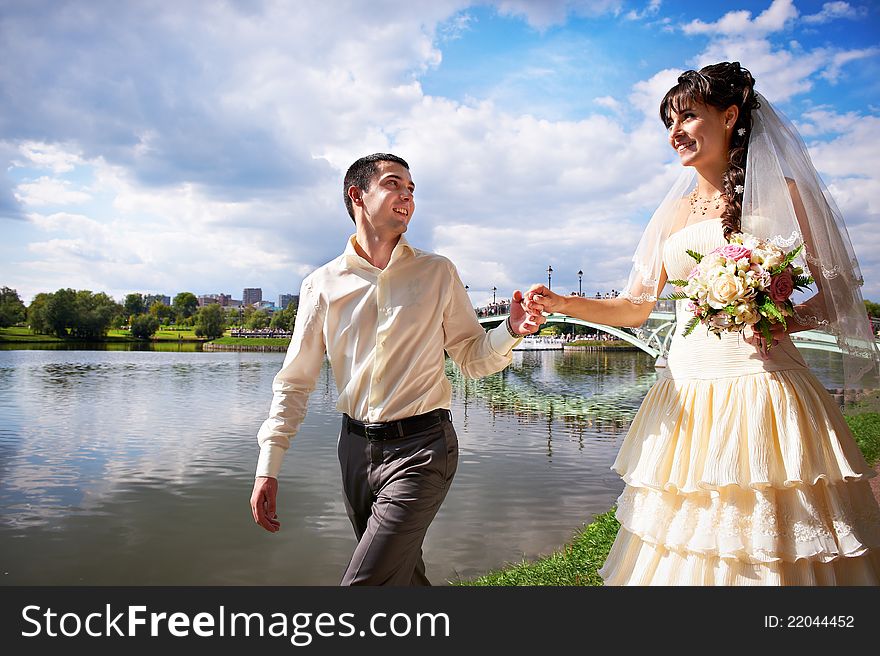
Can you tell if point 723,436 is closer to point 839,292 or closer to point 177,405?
point 839,292

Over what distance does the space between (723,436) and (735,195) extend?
90 centimetres

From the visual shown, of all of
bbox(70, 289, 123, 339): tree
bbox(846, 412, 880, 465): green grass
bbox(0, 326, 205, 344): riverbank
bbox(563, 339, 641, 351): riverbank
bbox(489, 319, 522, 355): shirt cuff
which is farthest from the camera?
bbox(563, 339, 641, 351): riverbank

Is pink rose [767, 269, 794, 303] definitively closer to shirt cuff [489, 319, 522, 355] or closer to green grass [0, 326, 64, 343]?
shirt cuff [489, 319, 522, 355]

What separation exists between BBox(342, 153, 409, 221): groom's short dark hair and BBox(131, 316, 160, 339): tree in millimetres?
67499

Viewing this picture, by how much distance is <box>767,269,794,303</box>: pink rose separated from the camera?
2258 mm

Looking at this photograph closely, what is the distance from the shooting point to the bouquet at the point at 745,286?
2.23m

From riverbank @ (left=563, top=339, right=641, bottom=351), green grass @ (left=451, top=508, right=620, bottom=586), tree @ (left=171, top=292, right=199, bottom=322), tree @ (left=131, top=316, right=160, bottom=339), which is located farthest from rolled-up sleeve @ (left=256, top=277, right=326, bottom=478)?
tree @ (left=171, top=292, right=199, bottom=322)

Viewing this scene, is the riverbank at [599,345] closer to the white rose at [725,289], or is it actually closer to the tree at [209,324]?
the tree at [209,324]

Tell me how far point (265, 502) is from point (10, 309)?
229 ft

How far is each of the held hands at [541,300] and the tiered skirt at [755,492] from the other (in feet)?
1.87

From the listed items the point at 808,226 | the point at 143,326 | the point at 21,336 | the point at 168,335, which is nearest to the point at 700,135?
the point at 808,226

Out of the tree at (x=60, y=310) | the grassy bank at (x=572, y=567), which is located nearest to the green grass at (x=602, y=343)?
the tree at (x=60, y=310)

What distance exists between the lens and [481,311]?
110 ft

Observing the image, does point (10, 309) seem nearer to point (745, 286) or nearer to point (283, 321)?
point (283, 321)
